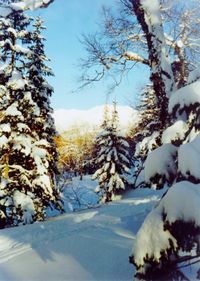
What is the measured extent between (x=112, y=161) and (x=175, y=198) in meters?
24.2

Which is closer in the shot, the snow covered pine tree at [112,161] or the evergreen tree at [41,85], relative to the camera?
the evergreen tree at [41,85]

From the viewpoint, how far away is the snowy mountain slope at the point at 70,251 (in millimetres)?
6074

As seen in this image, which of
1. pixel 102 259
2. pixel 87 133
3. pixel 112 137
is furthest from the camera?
pixel 87 133

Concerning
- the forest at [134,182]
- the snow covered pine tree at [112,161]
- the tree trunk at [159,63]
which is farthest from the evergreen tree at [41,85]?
the tree trunk at [159,63]

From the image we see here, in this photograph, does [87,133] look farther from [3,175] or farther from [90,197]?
[3,175]

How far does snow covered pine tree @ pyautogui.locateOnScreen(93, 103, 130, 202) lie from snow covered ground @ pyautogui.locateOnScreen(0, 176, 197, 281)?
16135 mm

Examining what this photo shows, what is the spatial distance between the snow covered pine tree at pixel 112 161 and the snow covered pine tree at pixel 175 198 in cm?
2306

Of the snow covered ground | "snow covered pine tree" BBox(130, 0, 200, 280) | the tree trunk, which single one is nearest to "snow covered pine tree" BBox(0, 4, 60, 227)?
the snow covered ground

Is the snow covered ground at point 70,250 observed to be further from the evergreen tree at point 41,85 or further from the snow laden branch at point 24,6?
the evergreen tree at point 41,85

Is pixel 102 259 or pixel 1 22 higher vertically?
pixel 1 22

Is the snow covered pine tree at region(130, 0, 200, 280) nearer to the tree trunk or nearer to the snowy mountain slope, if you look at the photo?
the snowy mountain slope

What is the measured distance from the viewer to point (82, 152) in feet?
210

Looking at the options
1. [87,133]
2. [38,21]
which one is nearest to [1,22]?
[38,21]

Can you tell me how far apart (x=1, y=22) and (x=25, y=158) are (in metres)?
5.96
